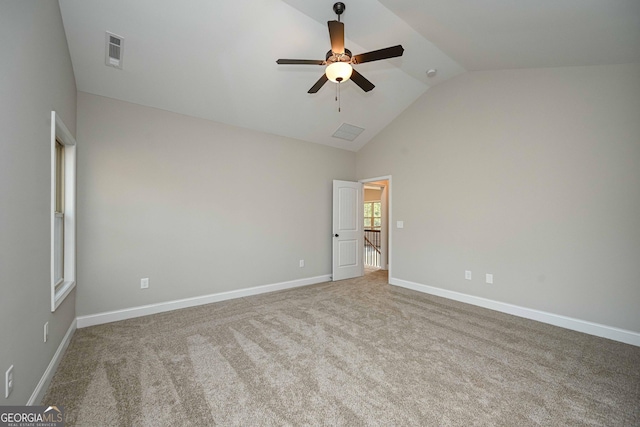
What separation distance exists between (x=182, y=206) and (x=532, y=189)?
4737 mm

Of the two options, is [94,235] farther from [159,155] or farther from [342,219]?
[342,219]

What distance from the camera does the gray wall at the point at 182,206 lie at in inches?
127

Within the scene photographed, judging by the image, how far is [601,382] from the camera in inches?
83.3

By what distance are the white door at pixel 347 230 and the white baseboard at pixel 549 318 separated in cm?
153

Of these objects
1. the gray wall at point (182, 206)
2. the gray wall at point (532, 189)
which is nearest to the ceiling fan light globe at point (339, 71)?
the gray wall at point (182, 206)

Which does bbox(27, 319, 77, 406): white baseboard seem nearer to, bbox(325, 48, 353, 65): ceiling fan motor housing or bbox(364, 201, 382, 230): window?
bbox(325, 48, 353, 65): ceiling fan motor housing

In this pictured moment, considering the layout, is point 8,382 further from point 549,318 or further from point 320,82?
point 549,318

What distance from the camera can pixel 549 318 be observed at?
329 cm

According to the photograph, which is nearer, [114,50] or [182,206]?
[114,50]

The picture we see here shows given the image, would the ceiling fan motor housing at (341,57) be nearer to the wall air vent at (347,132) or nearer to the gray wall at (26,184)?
the gray wall at (26,184)

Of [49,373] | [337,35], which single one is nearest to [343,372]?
[49,373]

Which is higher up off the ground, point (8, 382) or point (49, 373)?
point (8, 382)

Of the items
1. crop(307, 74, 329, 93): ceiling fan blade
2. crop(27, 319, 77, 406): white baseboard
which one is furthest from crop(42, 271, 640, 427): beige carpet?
crop(307, 74, 329, 93): ceiling fan blade

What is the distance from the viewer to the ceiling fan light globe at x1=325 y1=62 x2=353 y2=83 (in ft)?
7.60
